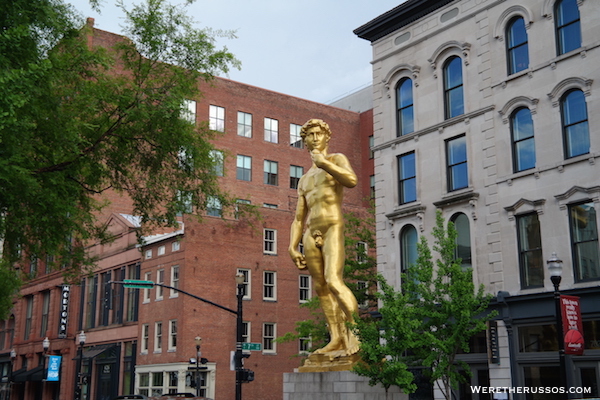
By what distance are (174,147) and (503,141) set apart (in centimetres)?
A: 1246

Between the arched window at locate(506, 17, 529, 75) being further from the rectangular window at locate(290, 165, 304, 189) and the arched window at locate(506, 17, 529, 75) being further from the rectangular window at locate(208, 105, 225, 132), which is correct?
the rectangular window at locate(290, 165, 304, 189)

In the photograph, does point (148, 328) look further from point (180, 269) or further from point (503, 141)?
point (503, 141)

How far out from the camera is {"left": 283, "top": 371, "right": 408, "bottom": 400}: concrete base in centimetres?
1521

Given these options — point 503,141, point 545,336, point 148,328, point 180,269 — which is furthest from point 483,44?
point 148,328

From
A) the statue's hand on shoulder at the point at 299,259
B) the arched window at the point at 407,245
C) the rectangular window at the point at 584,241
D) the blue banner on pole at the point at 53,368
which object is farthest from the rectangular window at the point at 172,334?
the statue's hand on shoulder at the point at 299,259

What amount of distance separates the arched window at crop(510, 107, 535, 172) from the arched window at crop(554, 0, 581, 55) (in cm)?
254

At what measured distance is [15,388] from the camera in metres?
65.6

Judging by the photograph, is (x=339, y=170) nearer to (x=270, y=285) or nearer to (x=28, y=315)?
(x=270, y=285)

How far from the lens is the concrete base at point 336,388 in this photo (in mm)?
15211

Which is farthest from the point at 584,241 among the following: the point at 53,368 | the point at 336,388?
the point at 53,368

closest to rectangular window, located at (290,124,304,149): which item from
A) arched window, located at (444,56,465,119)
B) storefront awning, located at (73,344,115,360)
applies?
storefront awning, located at (73,344,115,360)

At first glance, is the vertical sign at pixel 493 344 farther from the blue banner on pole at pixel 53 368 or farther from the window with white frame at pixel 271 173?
the window with white frame at pixel 271 173

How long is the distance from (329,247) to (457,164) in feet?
47.0

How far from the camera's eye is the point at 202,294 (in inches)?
1731
